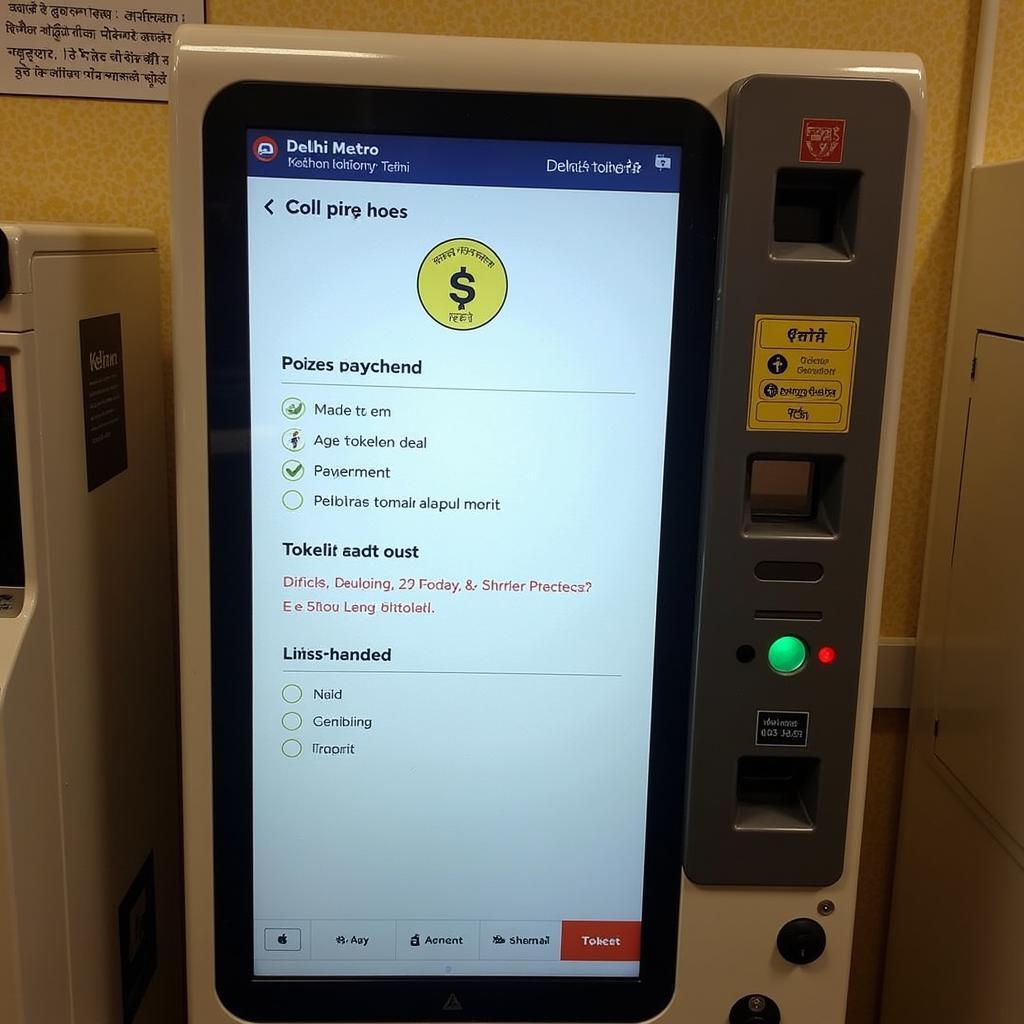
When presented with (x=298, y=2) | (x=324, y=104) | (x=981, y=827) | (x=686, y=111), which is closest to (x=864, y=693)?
(x=981, y=827)

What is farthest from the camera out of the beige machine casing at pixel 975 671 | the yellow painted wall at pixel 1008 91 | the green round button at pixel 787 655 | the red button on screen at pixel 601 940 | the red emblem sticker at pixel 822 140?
the yellow painted wall at pixel 1008 91

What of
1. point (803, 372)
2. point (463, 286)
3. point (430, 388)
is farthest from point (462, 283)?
point (803, 372)

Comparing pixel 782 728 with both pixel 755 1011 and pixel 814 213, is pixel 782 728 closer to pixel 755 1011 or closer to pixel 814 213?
pixel 755 1011

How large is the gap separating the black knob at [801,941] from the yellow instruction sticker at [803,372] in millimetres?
563

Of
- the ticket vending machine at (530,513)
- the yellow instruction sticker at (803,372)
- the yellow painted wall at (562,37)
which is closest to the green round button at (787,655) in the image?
the ticket vending machine at (530,513)

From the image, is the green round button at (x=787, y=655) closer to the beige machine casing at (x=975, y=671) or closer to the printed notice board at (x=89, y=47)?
the beige machine casing at (x=975, y=671)

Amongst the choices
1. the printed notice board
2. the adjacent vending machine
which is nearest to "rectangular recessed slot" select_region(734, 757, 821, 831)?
the adjacent vending machine

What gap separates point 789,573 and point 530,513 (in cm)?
28

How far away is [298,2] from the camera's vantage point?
1428 millimetres

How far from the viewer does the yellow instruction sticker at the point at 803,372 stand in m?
1.04

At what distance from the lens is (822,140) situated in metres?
1.01

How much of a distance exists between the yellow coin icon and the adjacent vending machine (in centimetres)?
Result: 39

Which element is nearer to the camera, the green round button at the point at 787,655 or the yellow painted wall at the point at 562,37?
the green round button at the point at 787,655

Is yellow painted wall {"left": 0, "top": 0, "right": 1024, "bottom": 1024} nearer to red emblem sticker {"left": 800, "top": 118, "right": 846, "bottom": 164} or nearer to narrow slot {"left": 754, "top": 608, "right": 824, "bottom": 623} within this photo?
red emblem sticker {"left": 800, "top": 118, "right": 846, "bottom": 164}
